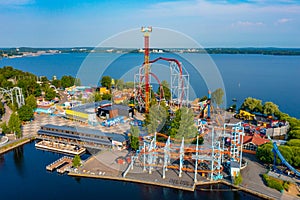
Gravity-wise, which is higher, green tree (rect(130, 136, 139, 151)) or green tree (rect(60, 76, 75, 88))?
green tree (rect(60, 76, 75, 88))

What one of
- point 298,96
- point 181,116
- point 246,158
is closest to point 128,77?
point 298,96

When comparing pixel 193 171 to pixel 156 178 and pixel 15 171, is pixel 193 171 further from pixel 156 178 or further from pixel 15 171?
pixel 15 171

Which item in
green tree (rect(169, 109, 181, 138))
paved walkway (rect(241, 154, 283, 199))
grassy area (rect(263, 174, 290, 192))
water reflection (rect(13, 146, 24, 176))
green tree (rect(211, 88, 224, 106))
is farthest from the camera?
green tree (rect(211, 88, 224, 106))

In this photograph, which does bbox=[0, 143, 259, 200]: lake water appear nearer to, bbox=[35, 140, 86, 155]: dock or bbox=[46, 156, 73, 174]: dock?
bbox=[46, 156, 73, 174]: dock

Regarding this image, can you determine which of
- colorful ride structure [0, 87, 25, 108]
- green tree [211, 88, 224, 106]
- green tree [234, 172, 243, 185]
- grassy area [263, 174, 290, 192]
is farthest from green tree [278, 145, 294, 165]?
colorful ride structure [0, 87, 25, 108]

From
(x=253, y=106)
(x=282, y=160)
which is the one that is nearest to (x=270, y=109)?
(x=253, y=106)

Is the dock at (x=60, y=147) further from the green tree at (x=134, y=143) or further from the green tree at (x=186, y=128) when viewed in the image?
the green tree at (x=186, y=128)

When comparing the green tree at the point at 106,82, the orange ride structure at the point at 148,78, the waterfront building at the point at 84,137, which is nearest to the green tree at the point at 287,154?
the waterfront building at the point at 84,137
